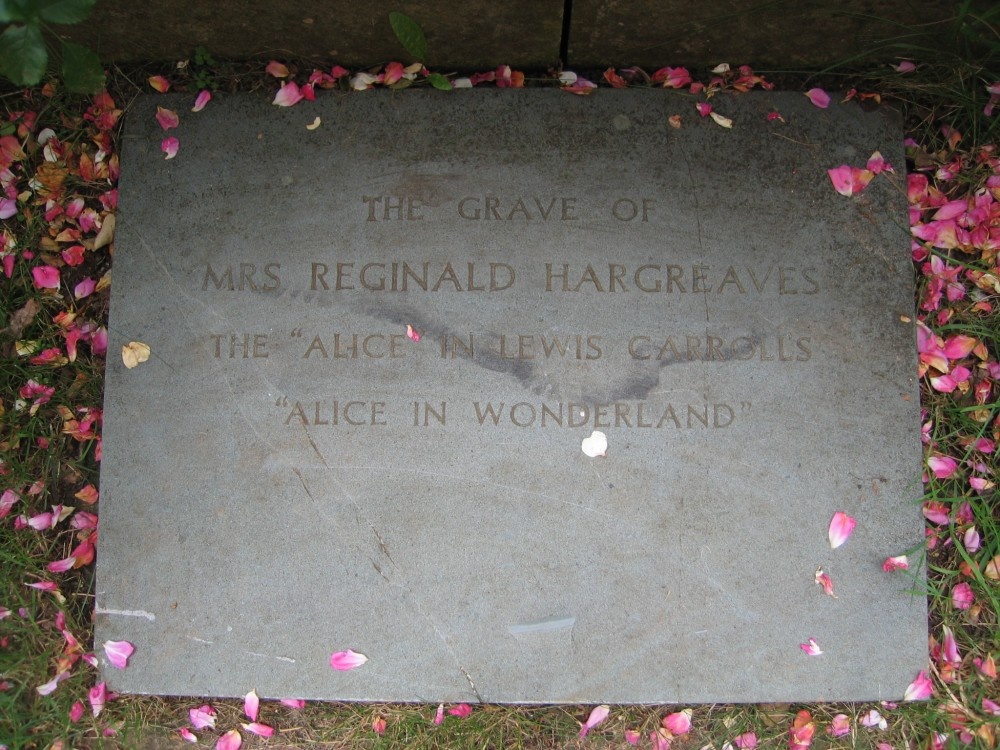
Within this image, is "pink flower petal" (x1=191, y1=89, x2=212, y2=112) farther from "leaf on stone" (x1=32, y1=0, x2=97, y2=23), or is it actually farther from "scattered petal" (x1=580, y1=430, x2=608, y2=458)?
"scattered petal" (x1=580, y1=430, x2=608, y2=458)

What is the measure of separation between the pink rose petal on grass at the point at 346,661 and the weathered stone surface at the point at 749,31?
63.0 inches

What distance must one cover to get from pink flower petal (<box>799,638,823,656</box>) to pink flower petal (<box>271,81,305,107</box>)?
1853 millimetres

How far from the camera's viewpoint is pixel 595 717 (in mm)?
1881

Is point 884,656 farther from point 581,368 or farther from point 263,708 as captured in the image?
point 263,708

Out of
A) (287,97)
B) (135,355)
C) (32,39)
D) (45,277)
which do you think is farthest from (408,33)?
(45,277)

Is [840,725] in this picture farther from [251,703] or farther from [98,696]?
[98,696]

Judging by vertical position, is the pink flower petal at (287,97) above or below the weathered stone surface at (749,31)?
below

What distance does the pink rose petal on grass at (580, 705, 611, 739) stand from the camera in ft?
6.17

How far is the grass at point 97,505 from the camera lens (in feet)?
6.18

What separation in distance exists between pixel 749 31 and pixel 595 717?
5.73 feet

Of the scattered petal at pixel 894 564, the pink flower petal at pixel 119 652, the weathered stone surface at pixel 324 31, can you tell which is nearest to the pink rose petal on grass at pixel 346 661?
the pink flower petal at pixel 119 652

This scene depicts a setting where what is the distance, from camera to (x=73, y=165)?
2.06m

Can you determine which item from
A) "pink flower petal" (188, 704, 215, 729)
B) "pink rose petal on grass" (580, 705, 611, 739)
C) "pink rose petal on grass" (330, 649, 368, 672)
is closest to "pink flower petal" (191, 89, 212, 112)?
"pink rose petal on grass" (330, 649, 368, 672)

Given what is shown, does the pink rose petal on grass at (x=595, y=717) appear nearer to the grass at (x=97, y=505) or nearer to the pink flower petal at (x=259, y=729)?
the grass at (x=97, y=505)
